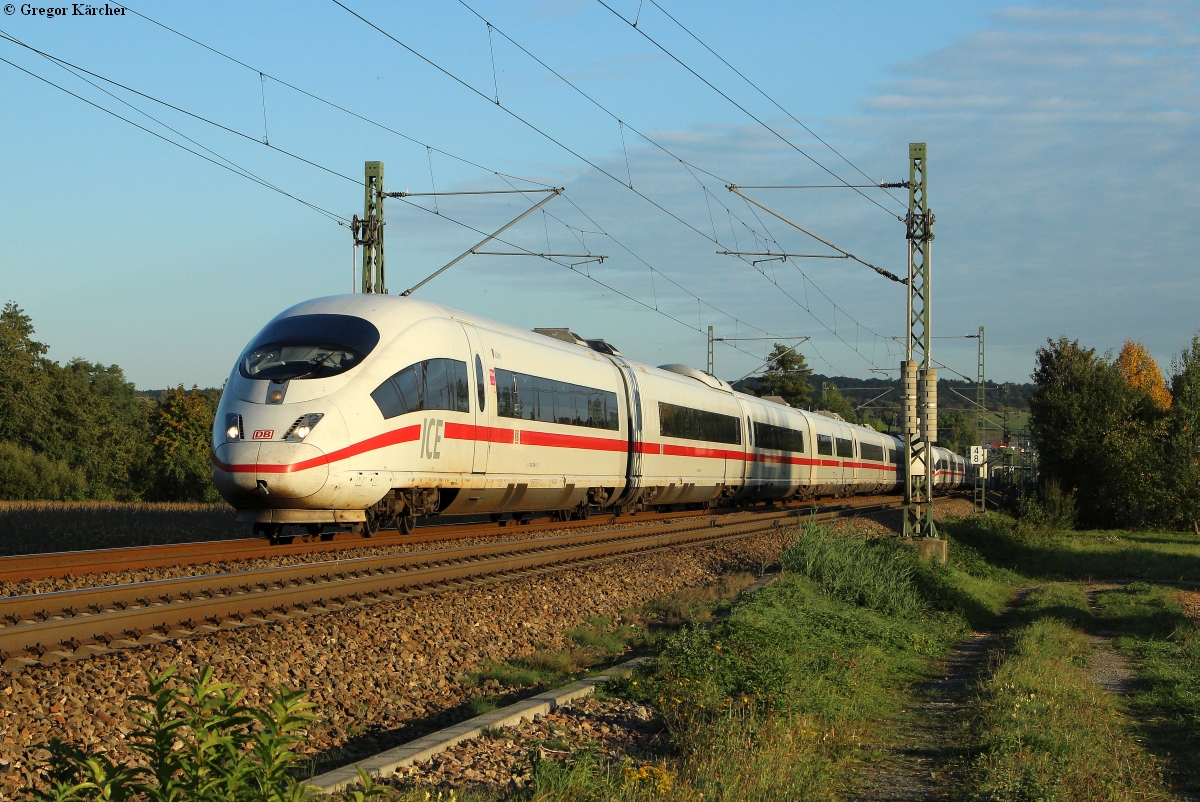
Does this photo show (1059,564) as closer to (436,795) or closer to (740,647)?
(740,647)

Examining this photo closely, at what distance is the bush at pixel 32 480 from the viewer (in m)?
38.5

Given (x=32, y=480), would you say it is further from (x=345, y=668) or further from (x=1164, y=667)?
(x=1164, y=667)

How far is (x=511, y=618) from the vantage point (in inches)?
440

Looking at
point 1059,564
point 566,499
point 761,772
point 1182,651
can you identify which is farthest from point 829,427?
point 761,772

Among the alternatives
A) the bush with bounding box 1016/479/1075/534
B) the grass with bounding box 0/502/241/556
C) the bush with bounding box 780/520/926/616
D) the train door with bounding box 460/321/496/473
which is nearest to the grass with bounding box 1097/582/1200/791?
the bush with bounding box 780/520/926/616

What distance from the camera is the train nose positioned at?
42.0 feet

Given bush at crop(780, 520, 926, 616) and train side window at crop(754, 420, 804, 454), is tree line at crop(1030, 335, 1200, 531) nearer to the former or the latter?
train side window at crop(754, 420, 804, 454)

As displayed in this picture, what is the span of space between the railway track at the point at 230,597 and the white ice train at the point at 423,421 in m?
1.00

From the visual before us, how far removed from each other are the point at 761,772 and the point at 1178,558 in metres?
30.4

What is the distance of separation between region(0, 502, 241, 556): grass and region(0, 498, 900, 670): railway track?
5071mm

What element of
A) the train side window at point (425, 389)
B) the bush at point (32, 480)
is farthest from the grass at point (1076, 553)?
the bush at point (32, 480)

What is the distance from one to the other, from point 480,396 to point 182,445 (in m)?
39.6

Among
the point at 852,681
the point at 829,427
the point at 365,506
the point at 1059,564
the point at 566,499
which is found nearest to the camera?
the point at 852,681

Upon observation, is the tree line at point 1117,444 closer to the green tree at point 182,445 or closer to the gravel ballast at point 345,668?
the green tree at point 182,445
